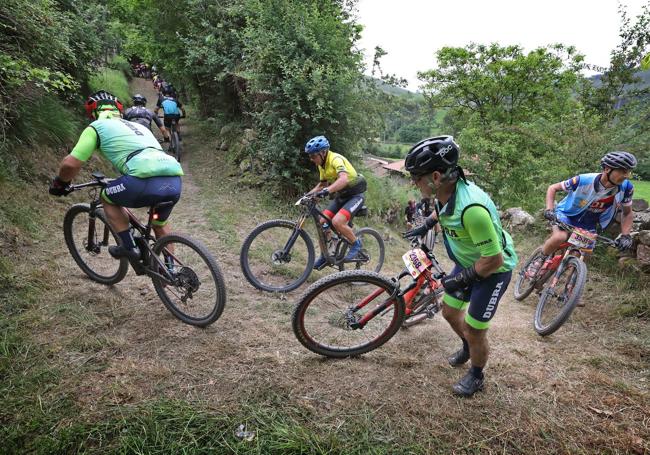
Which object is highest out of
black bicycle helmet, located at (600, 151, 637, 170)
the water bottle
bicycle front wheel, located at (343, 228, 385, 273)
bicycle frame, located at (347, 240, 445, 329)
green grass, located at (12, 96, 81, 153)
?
black bicycle helmet, located at (600, 151, 637, 170)

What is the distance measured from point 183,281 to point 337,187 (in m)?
2.38

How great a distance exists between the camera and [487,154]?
19.3 m

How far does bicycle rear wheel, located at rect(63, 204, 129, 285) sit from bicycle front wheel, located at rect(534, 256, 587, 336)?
522cm

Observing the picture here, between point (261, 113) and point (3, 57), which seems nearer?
point (3, 57)

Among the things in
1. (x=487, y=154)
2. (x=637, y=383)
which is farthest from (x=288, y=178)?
(x=487, y=154)

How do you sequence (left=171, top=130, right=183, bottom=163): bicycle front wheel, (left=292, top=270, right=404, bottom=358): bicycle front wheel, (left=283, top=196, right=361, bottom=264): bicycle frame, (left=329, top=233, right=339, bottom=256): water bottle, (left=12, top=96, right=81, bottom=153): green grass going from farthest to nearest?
(left=171, top=130, right=183, bottom=163): bicycle front wheel, (left=12, top=96, right=81, bottom=153): green grass, (left=329, top=233, right=339, bottom=256): water bottle, (left=283, top=196, right=361, bottom=264): bicycle frame, (left=292, top=270, right=404, bottom=358): bicycle front wheel

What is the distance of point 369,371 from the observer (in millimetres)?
3051

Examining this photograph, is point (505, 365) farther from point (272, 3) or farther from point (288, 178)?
point (272, 3)

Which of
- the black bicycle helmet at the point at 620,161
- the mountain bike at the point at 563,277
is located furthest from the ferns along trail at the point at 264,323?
the black bicycle helmet at the point at 620,161

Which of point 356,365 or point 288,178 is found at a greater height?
point 288,178

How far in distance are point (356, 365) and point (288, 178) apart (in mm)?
6035

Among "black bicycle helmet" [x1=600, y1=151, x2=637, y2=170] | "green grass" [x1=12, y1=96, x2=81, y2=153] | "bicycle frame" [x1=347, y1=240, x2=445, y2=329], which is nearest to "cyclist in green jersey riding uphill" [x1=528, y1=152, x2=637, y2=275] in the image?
"black bicycle helmet" [x1=600, y1=151, x2=637, y2=170]

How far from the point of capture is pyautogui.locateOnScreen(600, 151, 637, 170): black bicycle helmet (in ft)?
13.6

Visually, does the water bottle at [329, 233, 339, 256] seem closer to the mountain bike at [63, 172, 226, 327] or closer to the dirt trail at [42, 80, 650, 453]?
the dirt trail at [42, 80, 650, 453]
